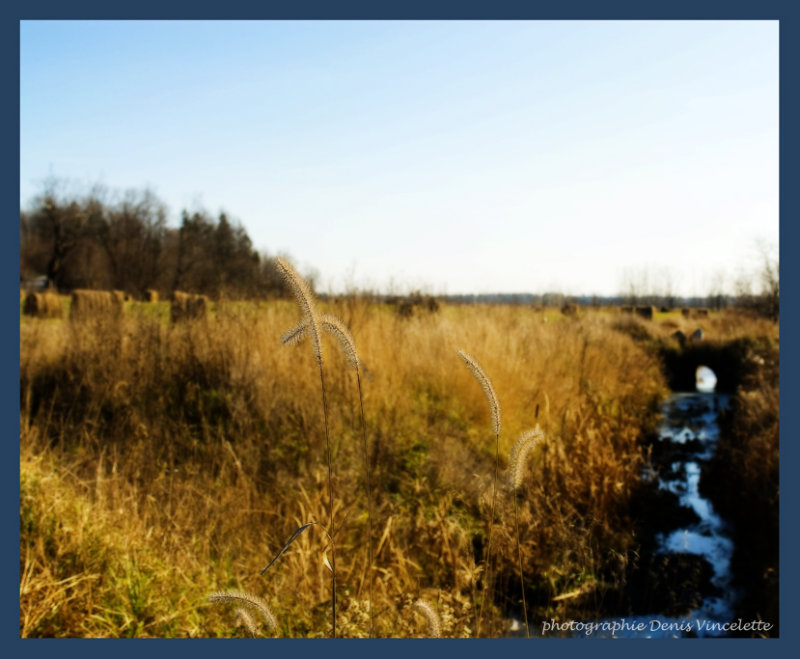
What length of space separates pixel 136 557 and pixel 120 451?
2.40m

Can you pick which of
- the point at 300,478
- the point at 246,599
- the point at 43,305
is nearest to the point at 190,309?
the point at 300,478

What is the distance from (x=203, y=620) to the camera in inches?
123

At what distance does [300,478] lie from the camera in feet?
16.8

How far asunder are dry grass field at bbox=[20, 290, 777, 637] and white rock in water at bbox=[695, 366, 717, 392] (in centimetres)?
626

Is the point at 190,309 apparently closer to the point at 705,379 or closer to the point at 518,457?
the point at 518,457

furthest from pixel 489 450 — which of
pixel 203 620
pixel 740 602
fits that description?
pixel 203 620

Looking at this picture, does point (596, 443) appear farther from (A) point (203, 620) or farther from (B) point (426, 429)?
(A) point (203, 620)

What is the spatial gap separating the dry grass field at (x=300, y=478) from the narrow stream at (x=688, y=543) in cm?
33

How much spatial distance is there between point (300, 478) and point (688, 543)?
3.56 meters

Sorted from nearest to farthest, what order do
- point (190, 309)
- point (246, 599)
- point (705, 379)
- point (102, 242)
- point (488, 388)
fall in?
point (246, 599), point (488, 388), point (190, 309), point (705, 379), point (102, 242)

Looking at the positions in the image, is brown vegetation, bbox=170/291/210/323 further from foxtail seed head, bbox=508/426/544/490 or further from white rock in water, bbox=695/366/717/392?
white rock in water, bbox=695/366/717/392

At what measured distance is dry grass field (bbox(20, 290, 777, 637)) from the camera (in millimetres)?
3256

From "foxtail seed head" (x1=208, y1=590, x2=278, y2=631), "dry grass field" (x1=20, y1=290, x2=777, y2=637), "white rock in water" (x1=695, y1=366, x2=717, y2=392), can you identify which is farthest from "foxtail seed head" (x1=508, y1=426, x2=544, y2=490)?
"white rock in water" (x1=695, y1=366, x2=717, y2=392)

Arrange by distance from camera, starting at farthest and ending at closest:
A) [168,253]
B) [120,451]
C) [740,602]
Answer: [168,253], [120,451], [740,602]
